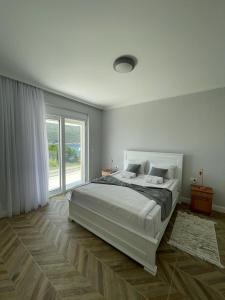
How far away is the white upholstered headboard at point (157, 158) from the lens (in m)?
3.29

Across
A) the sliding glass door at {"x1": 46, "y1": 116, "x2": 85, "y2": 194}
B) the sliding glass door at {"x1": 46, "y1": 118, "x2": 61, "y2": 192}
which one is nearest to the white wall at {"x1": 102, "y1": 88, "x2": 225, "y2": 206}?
the sliding glass door at {"x1": 46, "y1": 116, "x2": 85, "y2": 194}

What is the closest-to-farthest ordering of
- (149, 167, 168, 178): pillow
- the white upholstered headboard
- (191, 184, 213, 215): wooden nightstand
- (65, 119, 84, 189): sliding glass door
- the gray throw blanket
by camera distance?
1. the gray throw blanket
2. (191, 184, 213, 215): wooden nightstand
3. (149, 167, 168, 178): pillow
4. the white upholstered headboard
5. (65, 119, 84, 189): sliding glass door

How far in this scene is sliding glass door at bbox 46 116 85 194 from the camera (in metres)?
3.53

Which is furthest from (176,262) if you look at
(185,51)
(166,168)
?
(185,51)

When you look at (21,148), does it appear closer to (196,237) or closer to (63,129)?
(63,129)

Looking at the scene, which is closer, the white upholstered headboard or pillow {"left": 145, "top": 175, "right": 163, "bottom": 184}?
pillow {"left": 145, "top": 175, "right": 163, "bottom": 184}

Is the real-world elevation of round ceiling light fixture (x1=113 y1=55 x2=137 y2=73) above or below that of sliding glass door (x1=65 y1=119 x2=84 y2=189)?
above

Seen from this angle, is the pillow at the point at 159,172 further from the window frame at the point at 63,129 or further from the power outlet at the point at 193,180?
the window frame at the point at 63,129

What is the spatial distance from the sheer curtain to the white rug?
2.77 m

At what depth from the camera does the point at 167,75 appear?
2.55m

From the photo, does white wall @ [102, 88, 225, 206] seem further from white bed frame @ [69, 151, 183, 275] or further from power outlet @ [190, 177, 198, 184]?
white bed frame @ [69, 151, 183, 275]

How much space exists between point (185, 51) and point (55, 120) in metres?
3.02

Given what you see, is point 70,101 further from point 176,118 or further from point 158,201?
point 158,201

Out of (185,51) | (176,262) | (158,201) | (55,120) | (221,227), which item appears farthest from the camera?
(55,120)
